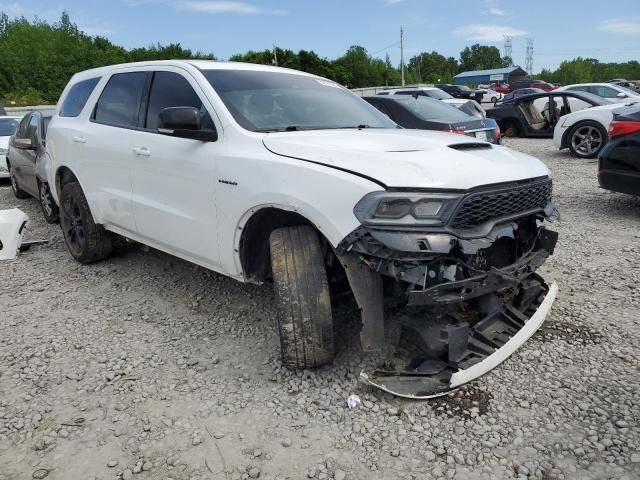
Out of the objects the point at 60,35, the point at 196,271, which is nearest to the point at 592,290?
the point at 196,271

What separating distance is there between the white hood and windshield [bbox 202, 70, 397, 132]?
0.84 ft

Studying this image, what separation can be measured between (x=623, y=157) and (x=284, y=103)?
435cm

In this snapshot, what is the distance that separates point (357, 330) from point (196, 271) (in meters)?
1.90

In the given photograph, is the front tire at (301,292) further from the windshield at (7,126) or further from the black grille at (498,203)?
the windshield at (7,126)

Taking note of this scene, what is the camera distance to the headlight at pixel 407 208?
8.06 feet

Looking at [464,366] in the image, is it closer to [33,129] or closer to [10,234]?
[10,234]

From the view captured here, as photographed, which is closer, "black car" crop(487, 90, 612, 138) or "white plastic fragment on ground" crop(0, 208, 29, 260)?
"white plastic fragment on ground" crop(0, 208, 29, 260)

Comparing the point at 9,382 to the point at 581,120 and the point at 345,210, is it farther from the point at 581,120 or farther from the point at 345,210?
the point at 581,120

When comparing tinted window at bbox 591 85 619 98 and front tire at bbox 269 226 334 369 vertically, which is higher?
tinted window at bbox 591 85 619 98

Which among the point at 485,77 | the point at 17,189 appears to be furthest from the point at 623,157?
the point at 485,77

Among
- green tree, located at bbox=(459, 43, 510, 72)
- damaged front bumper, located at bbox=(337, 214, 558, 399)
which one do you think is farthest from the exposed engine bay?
green tree, located at bbox=(459, 43, 510, 72)

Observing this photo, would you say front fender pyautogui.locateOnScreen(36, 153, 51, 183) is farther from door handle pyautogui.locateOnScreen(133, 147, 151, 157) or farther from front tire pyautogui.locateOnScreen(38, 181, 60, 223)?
door handle pyautogui.locateOnScreen(133, 147, 151, 157)

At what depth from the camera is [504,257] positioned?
9.87ft

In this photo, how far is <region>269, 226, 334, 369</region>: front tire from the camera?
2809 mm
